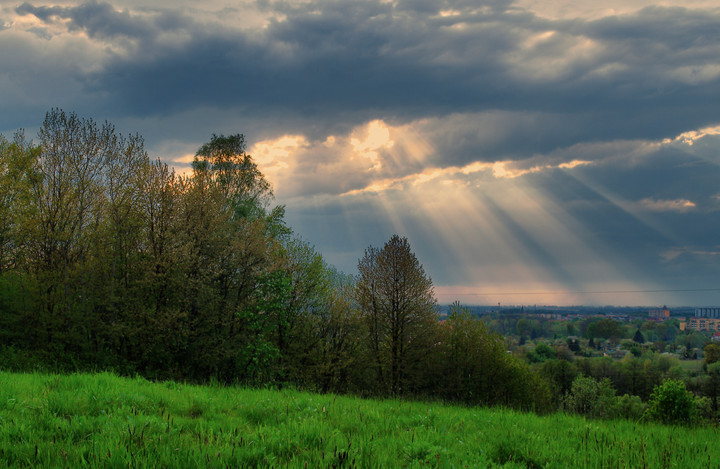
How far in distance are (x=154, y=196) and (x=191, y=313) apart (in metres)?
→ 9.21

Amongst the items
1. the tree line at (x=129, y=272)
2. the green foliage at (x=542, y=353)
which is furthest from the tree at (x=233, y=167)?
the green foliage at (x=542, y=353)

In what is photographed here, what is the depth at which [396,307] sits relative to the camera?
155ft

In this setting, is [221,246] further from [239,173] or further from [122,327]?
[239,173]

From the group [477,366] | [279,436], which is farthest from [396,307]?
[279,436]

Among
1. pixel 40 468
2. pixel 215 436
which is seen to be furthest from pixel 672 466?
pixel 40 468

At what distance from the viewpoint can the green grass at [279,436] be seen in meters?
5.32

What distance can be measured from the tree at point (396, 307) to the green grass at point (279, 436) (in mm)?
36903

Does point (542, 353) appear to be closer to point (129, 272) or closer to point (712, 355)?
point (712, 355)

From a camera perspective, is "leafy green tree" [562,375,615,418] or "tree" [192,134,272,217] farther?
"leafy green tree" [562,375,615,418]

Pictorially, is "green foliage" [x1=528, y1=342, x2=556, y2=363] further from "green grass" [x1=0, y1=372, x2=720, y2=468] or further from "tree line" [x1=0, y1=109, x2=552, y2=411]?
"green grass" [x1=0, y1=372, x2=720, y2=468]

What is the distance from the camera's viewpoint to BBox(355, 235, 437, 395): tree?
4675 centimetres

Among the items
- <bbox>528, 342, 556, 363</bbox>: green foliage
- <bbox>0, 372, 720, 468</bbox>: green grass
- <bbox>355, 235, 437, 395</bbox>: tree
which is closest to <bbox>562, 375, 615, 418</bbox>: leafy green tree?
<bbox>528, 342, 556, 363</bbox>: green foliage

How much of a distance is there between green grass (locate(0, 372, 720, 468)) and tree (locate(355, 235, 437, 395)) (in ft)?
121

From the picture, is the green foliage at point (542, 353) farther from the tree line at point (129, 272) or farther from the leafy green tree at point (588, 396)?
the tree line at point (129, 272)
